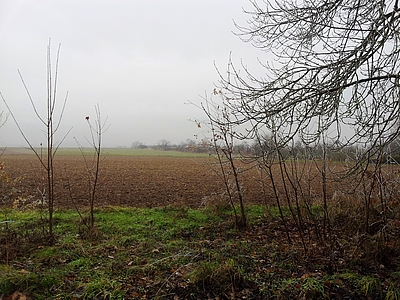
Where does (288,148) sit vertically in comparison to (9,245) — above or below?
above

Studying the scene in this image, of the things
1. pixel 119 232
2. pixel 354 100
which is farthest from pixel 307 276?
pixel 119 232

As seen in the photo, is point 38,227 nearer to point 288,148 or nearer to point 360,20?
point 288,148

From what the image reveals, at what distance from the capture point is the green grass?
334cm

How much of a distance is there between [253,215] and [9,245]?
17.7 ft

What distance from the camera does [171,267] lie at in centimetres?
408

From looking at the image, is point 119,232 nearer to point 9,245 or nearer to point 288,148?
point 9,245

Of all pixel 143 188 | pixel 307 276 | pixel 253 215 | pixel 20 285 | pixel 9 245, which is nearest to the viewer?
pixel 20 285

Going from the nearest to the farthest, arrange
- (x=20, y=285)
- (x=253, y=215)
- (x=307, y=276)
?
(x=20, y=285) < (x=307, y=276) < (x=253, y=215)

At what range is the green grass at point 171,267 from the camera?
3336mm

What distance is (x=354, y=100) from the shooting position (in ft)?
12.5

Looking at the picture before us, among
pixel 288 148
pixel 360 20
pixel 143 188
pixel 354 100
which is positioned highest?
pixel 360 20

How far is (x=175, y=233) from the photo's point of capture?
6.00m

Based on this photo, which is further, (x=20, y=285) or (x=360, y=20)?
(x=360, y=20)

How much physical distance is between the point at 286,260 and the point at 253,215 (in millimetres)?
3115
